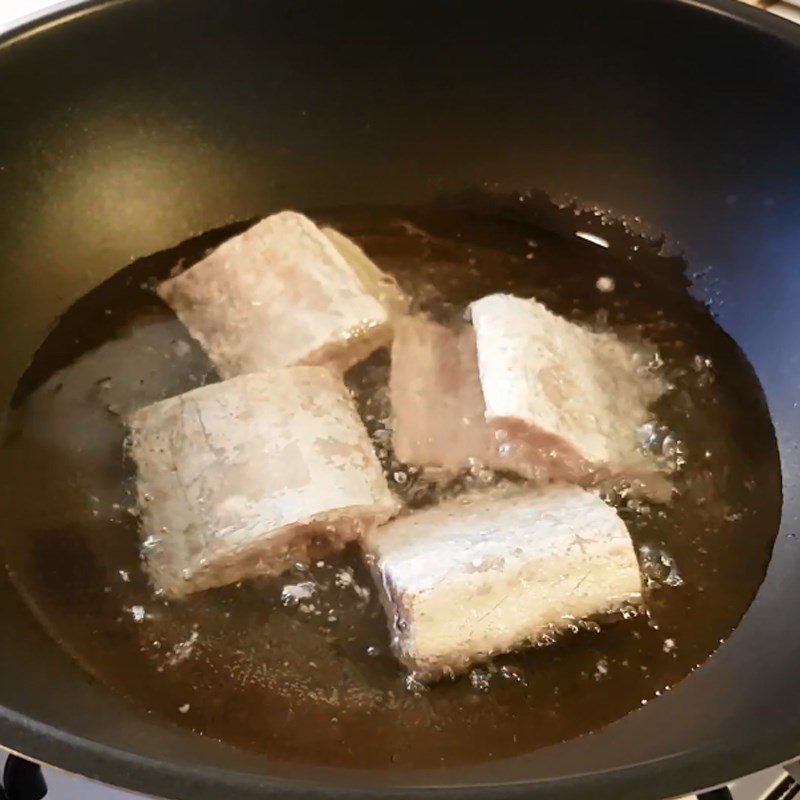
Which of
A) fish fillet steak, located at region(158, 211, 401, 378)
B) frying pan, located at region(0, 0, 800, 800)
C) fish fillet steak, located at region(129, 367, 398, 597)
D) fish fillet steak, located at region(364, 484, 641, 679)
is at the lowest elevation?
fish fillet steak, located at region(364, 484, 641, 679)

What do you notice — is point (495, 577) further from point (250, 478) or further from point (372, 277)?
point (372, 277)

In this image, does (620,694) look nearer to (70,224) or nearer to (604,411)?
(604,411)

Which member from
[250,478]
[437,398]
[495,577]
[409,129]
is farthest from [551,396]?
[409,129]

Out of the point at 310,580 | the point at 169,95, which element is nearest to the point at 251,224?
the point at 169,95

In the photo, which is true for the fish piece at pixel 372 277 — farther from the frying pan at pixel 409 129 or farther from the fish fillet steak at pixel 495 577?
the fish fillet steak at pixel 495 577

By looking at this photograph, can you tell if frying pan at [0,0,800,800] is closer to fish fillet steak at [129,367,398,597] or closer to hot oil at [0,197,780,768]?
hot oil at [0,197,780,768]

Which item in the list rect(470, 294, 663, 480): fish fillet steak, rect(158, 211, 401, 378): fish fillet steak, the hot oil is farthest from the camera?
rect(158, 211, 401, 378): fish fillet steak

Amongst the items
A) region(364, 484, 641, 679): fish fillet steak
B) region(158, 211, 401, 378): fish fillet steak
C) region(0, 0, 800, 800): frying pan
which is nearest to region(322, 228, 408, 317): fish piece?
region(158, 211, 401, 378): fish fillet steak
